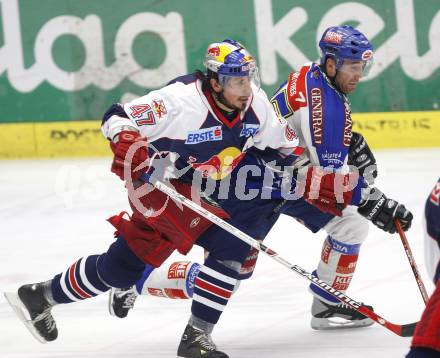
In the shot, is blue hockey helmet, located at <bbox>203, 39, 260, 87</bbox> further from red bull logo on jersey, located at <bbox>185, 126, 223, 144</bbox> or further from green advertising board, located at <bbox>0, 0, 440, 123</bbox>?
green advertising board, located at <bbox>0, 0, 440, 123</bbox>

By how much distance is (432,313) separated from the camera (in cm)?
206

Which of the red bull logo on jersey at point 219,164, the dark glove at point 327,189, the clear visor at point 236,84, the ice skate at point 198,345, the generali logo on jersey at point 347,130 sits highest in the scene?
the clear visor at point 236,84

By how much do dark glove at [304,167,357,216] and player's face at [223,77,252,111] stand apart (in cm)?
37

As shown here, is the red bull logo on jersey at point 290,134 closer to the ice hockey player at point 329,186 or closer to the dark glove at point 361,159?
the ice hockey player at point 329,186

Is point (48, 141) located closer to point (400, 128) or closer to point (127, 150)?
point (400, 128)

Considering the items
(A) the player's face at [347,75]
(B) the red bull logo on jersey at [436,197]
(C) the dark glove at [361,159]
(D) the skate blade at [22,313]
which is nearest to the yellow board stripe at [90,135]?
(C) the dark glove at [361,159]

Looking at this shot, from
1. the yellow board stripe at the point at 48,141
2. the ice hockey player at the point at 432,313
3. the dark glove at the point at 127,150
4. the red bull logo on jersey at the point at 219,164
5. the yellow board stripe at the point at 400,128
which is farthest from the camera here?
the yellow board stripe at the point at 48,141

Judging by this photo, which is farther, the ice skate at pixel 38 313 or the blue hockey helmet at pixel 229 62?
the ice skate at pixel 38 313

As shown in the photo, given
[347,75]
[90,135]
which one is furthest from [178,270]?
[90,135]

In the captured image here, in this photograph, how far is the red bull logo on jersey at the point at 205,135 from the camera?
3225 mm

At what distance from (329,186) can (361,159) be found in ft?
1.11

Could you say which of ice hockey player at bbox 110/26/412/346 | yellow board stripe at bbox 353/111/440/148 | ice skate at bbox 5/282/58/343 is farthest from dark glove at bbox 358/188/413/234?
yellow board stripe at bbox 353/111/440/148

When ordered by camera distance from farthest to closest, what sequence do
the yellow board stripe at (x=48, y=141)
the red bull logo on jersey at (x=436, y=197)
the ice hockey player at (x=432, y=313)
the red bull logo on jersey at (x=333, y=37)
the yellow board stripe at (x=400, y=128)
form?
the yellow board stripe at (x=48, y=141), the yellow board stripe at (x=400, y=128), the red bull logo on jersey at (x=333, y=37), the red bull logo on jersey at (x=436, y=197), the ice hockey player at (x=432, y=313)

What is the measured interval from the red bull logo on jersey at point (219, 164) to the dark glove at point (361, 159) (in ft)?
1.58
